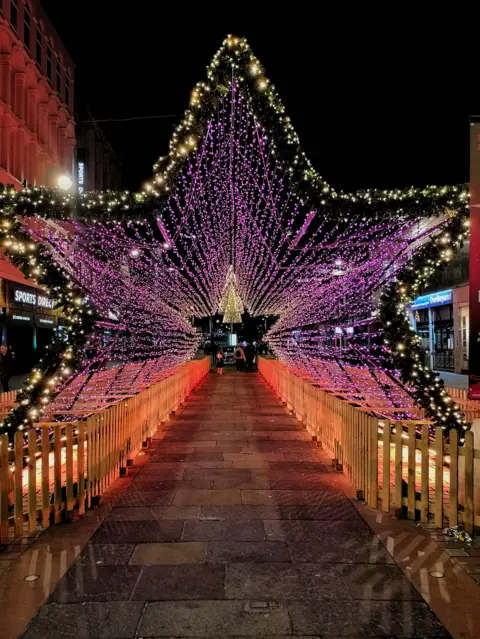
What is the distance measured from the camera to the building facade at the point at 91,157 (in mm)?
35569

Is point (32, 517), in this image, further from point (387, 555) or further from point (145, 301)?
point (145, 301)

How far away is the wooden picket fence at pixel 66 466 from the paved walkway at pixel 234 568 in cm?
39

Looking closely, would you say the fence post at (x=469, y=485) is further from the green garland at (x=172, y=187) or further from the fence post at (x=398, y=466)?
the green garland at (x=172, y=187)

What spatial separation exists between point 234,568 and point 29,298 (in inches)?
984

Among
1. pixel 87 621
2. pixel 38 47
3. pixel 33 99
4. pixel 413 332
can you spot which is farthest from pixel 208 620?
pixel 38 47

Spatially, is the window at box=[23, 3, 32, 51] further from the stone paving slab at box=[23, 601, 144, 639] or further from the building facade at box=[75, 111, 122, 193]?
the stone paving slab at box=[23, 601, 144, 639]

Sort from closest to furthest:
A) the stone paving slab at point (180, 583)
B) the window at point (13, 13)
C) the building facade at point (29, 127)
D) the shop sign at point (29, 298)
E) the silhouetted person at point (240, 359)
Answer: the stone paving slab at point (180, 583) < the building facade at point (29, 127) < the window at point (13, 13) < the shop sign at point (29, 298) < the silhouetted person at point (240, 359)

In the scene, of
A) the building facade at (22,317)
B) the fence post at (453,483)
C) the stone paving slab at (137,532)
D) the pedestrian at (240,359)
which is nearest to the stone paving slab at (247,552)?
the stone paving slab at (137,532)

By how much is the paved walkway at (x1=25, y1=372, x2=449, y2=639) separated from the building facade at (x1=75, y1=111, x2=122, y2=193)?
Result: 2939 cm

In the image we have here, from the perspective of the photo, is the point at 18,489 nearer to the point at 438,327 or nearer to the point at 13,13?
the point at 13,13

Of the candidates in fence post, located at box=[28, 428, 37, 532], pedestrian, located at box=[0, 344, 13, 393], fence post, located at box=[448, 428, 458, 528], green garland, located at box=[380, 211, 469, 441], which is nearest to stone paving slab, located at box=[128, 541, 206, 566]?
fence post, located at box=[28, 428, 37, 532]

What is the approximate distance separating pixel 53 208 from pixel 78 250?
3286 millimetres

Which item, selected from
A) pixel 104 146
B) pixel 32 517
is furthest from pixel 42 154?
pixel 32 517

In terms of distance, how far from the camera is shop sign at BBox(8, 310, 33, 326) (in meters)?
24.6
